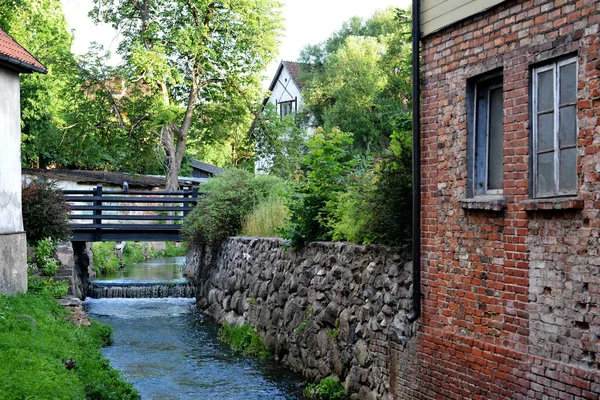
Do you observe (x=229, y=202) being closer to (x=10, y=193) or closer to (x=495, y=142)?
(x=10, y=193)

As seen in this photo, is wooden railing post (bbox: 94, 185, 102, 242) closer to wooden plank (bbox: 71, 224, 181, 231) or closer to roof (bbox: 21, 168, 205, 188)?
wooden plank (bbox: 71, 224, 181, 231)

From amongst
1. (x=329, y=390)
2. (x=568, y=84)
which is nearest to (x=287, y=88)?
(x=329, y=390)

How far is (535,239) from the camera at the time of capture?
698cm

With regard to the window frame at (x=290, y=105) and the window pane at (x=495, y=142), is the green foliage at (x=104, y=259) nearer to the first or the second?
the window frame at (x=290, y=105)

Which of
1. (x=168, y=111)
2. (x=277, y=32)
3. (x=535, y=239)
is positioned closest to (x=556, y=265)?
(x=535, y=239)

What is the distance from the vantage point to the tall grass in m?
17.5

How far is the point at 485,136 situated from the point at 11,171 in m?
10.5

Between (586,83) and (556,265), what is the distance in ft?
5.00

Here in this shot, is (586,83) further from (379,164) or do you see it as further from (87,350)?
(87,350)

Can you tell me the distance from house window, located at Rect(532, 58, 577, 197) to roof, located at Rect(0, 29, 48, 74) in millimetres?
10405

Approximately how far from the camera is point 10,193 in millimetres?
15422

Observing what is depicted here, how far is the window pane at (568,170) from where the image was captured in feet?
21.8

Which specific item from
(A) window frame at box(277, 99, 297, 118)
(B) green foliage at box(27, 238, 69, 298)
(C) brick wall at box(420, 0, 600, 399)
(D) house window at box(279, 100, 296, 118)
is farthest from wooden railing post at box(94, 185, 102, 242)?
(D) house window at box(279, 100, 296, 118)

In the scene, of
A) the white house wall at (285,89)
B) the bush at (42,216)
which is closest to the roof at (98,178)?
the white house wall at (285,89)
